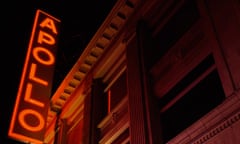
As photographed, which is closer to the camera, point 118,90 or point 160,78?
point 160,78

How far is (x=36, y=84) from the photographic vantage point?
1215 cm

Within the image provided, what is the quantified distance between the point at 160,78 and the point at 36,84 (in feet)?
15.7

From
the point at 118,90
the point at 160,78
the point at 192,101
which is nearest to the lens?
the point at 192,101

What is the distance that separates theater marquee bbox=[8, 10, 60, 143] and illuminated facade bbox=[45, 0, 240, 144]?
6.30ft

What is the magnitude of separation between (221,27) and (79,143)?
8.65 m

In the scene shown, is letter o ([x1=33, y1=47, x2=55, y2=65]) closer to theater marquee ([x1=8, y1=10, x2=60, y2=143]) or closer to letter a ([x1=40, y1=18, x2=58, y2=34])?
theater marquee ([x1=8, y1=10, x2=60, y2=143])

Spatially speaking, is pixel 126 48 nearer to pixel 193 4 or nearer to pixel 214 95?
pixel 193 4

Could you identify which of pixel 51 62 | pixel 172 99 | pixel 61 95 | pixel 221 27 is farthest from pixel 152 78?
pixel 61 95

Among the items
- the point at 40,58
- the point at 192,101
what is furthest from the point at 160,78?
the point at 40,58

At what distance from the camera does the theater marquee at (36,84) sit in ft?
34.9

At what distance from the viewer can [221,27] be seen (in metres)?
7.79

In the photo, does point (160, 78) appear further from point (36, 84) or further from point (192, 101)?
point (36, 84)

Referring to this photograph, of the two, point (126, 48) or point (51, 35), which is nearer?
point (126, 48)

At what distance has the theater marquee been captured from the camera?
10.6m
